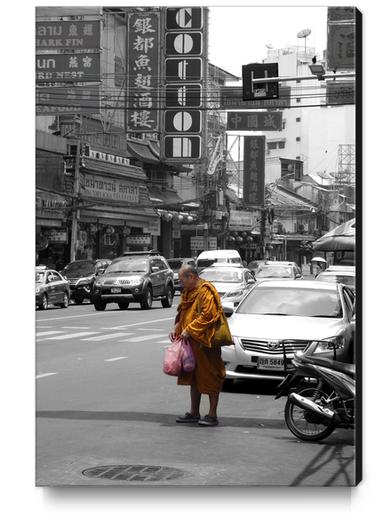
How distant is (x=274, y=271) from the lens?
9.84m

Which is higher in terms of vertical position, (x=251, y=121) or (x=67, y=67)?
(x=67, y=67)

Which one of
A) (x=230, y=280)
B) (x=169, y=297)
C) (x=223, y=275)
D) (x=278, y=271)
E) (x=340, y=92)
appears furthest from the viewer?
(x=169, y=297)

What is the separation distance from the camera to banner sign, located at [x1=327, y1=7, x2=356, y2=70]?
26.6ft

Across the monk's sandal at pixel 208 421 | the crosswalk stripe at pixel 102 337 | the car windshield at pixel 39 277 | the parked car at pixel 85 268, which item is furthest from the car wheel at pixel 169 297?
the crosswalk stripe at pixel 102 337

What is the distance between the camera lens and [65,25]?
29.2 feet

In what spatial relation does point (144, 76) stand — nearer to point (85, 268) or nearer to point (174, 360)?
point (85, 268)

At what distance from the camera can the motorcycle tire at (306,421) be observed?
8.68m

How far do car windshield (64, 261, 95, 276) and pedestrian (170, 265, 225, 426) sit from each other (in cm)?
76

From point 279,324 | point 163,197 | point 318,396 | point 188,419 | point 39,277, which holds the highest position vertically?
point 163,197

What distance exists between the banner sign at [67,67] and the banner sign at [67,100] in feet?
0.28

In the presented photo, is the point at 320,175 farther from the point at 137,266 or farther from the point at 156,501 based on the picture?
the point at 156,501

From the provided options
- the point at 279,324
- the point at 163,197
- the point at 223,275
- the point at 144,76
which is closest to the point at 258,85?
the point at 144,76

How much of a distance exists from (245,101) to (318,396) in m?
2.53

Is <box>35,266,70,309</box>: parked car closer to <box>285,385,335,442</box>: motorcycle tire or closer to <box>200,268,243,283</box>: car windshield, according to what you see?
<box>200,268,243,283</box>: car windshield
